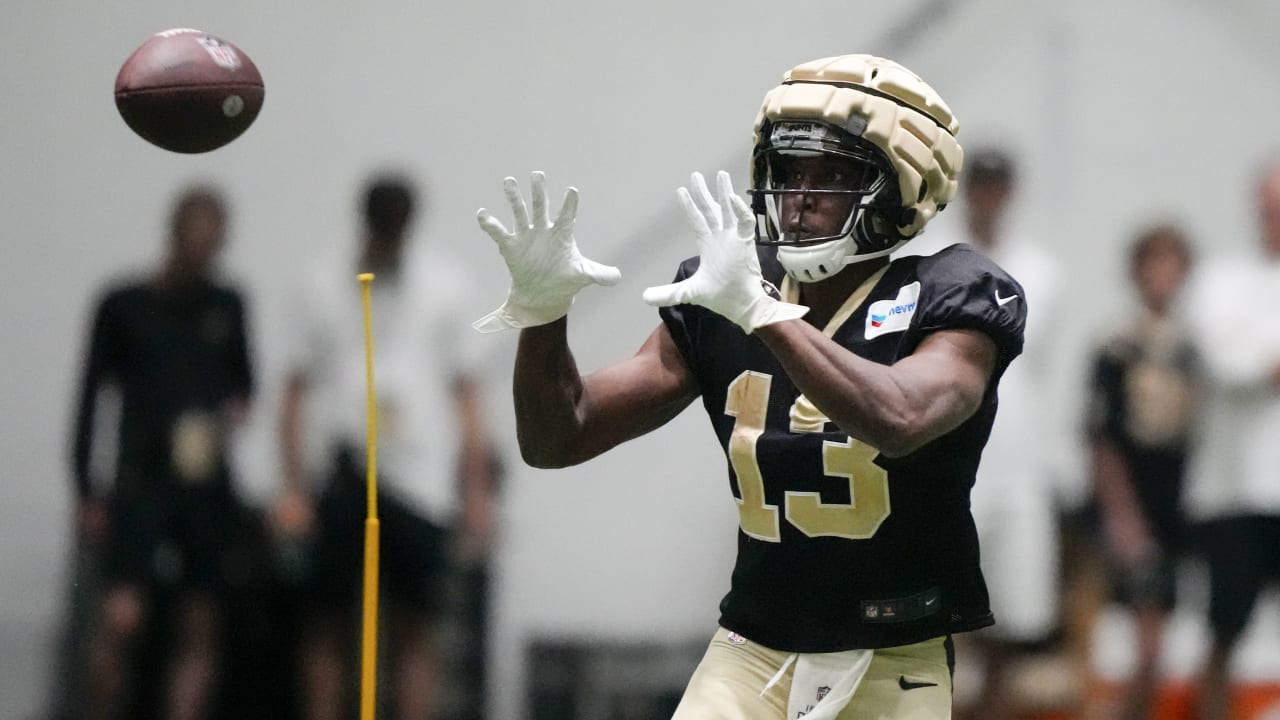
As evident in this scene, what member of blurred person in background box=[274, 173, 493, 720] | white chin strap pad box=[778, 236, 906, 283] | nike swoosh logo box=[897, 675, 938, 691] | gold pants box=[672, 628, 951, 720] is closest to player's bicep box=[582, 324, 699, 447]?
white chin strap pad box=[778, 236, 906, 283]

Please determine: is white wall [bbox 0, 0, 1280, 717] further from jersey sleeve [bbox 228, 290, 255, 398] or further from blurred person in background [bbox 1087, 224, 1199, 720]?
blurred person in background [bbox 1087, 224, 1199, 720]

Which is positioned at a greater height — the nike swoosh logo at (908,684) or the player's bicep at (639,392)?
the player's bicep at (639,392)

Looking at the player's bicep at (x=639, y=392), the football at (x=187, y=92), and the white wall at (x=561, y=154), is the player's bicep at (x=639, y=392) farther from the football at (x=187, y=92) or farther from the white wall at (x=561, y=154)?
the white wall at (x=561, y=154)

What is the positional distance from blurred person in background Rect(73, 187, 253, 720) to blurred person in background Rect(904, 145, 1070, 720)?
1729 millimetres

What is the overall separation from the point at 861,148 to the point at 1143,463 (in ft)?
8.45

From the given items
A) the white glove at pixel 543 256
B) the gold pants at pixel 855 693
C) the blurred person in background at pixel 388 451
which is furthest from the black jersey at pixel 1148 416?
the white glove at pixel 543 256

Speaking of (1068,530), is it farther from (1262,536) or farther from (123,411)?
(123,411)

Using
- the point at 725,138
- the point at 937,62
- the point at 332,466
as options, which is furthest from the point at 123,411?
the point at 937,62

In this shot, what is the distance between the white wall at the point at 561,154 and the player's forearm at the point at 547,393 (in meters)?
2.13

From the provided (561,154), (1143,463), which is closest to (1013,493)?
(1143,463)

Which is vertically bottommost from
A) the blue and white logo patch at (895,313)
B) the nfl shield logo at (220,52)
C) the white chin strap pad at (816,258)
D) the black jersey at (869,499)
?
the black jersey at (869,499)

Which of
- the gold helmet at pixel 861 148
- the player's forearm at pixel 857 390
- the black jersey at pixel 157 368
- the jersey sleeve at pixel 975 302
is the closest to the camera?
the player's forearm at pixel 857 390

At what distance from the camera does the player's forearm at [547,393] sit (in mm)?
2416

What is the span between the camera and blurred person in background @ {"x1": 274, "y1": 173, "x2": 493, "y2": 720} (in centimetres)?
440
